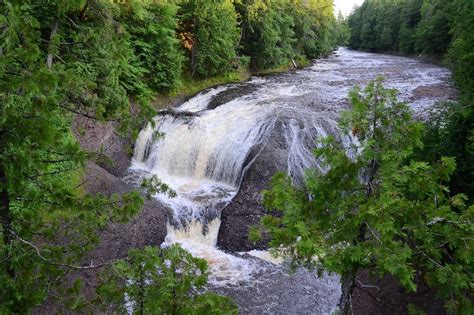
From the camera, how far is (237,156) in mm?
14484

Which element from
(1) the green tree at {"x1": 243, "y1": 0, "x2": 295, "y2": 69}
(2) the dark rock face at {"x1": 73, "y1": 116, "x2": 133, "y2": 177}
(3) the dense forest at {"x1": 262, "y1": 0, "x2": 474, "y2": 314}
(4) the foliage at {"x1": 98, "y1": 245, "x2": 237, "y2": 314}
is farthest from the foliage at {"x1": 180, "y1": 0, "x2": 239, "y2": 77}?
(4) the foliage at {"x1": 98, "y1": 245, "x2": 237, "y2": 314}

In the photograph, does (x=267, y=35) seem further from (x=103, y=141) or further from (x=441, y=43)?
(x=441, y=43)

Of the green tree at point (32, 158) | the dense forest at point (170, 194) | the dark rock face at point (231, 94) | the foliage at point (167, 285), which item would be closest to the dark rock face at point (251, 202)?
the dense forest at point (170, 194)

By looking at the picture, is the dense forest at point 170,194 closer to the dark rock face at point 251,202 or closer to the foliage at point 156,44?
the dark rock face at point 251,202

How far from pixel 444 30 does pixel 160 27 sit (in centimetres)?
3139

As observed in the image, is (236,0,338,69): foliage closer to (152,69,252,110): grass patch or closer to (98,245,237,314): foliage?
(152,69,252,110): grass patch

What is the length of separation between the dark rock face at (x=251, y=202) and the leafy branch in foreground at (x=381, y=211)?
6560 millimetres

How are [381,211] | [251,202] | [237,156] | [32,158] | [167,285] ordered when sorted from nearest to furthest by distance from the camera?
[167,285], [32,158], [381,211], [251,202], [237,156]

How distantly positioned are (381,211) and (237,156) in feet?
34.2

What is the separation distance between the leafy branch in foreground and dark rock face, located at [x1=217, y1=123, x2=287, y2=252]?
6.56 m

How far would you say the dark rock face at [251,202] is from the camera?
11.6 m

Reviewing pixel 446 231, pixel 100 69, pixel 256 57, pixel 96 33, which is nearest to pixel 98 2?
pixel 100 69

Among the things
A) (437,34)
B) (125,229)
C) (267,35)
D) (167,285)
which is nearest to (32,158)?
(167,285)

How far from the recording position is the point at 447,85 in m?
23.3
